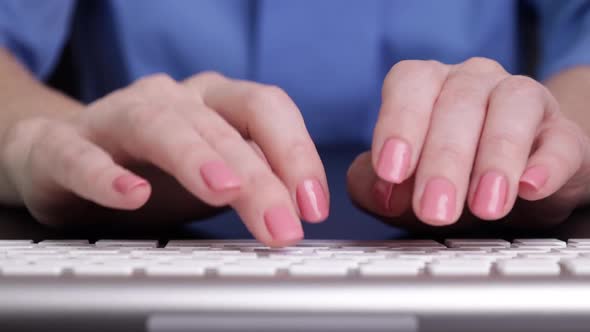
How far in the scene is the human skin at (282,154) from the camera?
0.31m

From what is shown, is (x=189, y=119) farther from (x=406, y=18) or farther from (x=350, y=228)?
(x=406, y=18)

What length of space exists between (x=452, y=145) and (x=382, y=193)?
0.07 metres

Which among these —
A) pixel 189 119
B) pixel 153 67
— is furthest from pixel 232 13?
pixel 189 119

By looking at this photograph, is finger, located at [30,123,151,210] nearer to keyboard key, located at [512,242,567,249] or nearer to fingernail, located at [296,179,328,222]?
fingernail, located at [296,179,328,222]

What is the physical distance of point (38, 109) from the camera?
1.77 ft

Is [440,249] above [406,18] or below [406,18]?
below

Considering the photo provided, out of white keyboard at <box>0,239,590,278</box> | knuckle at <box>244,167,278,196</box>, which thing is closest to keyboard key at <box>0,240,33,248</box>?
white keyboard at <box>0,239,590,278</box>

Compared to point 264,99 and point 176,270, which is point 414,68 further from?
point 176,270

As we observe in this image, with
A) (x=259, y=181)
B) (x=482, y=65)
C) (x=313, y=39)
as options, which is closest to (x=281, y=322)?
(x=259, y=181)

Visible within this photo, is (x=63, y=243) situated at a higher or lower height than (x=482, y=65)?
lower

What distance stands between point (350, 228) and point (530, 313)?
259 millimetres

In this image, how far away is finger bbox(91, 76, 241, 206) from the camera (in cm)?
31

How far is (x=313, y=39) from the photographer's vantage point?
2.13ft

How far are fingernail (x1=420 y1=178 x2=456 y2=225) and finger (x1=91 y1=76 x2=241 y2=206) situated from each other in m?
0.08
